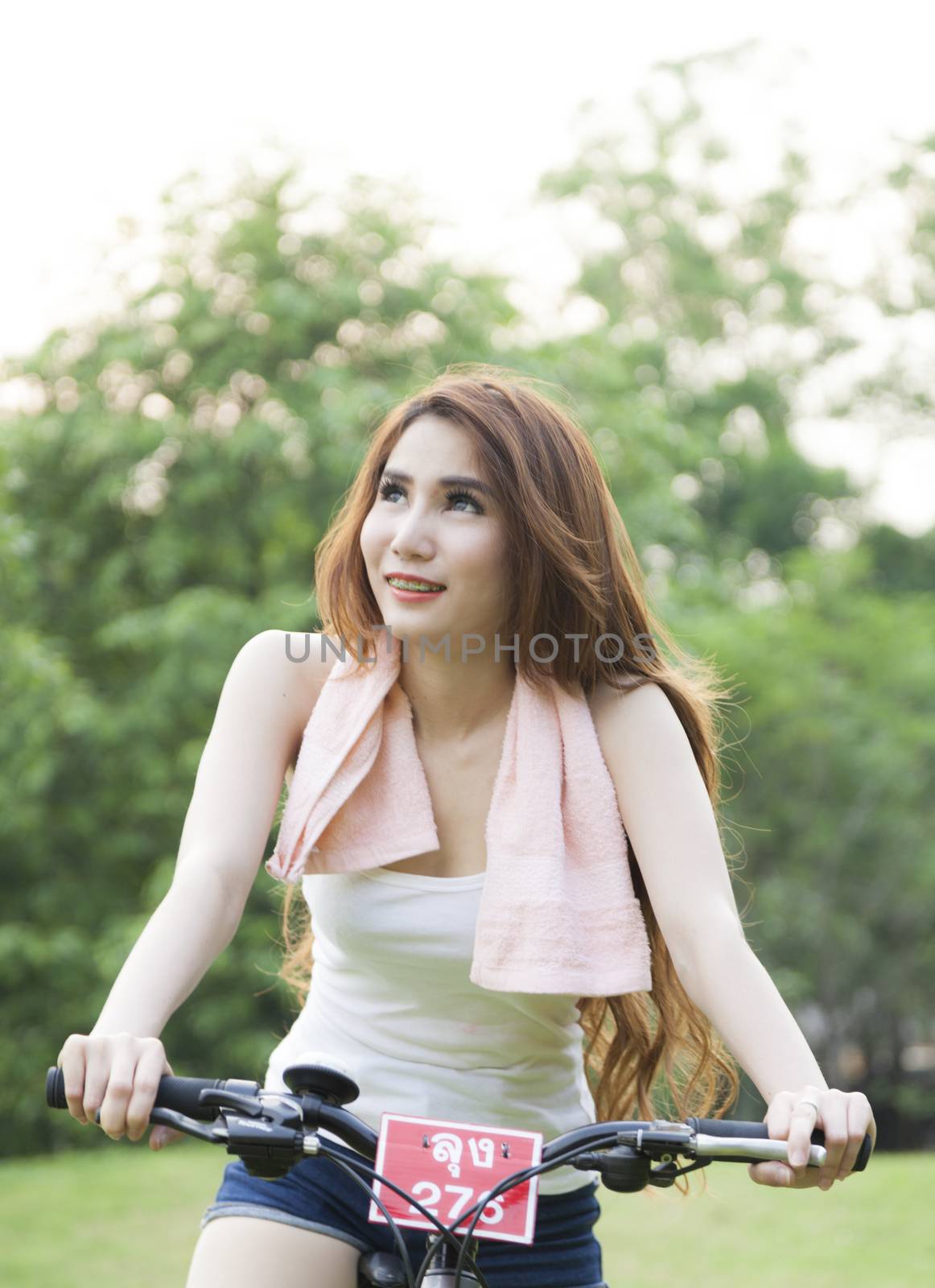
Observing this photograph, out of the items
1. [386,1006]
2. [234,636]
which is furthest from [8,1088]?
[386,1006]

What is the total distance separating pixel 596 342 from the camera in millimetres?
11867

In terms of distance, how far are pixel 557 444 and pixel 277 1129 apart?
114 cm

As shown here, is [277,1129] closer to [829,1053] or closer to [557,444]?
[557,444]

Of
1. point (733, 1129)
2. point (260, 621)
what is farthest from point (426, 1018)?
point (260, 621)

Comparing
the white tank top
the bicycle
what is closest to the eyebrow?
the white tank top

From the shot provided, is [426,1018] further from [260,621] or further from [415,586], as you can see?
[260,621]

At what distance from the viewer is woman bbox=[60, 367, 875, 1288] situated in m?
2.01

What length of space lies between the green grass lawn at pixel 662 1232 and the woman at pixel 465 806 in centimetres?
341

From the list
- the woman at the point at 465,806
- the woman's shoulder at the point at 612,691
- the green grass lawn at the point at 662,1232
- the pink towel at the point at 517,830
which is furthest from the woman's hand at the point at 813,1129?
the green grass lawn at the point at 662,1232

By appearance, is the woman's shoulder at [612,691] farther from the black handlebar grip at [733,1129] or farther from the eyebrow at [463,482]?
the black handlebar grip at [733,1129]

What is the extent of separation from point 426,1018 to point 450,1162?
0.46m

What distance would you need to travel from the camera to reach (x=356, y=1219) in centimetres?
203

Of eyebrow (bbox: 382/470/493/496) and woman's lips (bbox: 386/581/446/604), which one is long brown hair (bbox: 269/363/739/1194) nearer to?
eyebrow (bbox: 382/470/493/496)

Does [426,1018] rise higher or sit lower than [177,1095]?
lower
